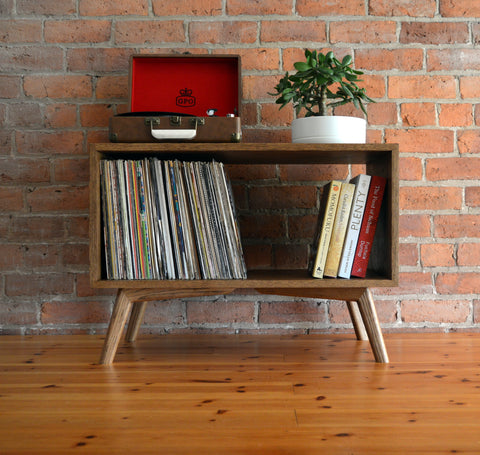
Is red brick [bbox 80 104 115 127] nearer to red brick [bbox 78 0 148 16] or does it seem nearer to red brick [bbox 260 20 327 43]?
red brick [bbox 78 0 148 16]

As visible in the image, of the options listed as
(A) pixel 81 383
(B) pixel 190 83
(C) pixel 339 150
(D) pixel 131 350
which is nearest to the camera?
(A) pixel 81 383

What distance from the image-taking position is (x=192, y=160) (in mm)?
1415

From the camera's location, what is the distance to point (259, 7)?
158 cm

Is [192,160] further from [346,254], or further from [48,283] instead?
[48,283]

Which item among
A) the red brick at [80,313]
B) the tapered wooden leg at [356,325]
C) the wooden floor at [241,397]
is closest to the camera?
the wooden floor at [241,397]

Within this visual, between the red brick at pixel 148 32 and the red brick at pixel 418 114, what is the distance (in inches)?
29.9

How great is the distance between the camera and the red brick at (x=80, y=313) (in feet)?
5.21

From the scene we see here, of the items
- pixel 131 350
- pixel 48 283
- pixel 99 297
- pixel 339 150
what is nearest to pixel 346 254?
pixel 339 150

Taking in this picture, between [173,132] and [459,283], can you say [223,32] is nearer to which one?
[173,132]

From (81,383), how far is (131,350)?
308 mm

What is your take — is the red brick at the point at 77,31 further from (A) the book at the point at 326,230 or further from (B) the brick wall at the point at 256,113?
(A) the book at the point at 326,230

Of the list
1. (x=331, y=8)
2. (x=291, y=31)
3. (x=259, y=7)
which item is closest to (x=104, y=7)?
(x=259, y=7)

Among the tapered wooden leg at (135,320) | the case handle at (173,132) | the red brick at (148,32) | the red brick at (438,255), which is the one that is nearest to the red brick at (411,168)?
the red brick at (438,255)

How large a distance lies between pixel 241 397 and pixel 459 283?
36.5 inches
